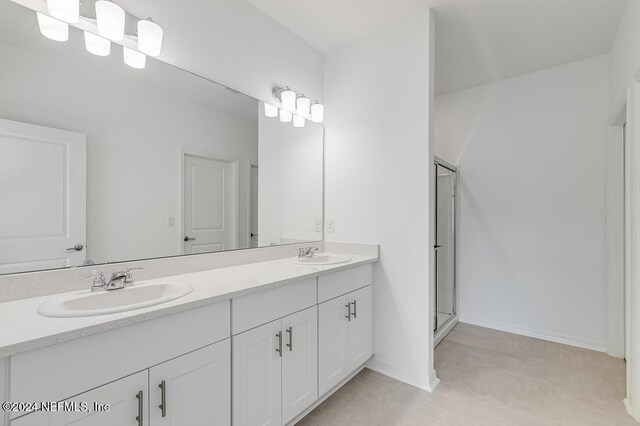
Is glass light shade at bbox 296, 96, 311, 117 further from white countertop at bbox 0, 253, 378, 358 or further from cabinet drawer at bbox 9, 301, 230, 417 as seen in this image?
cabinet drawer at bbox 9, 301, 230, 417

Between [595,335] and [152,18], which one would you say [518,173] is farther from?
[152,18]

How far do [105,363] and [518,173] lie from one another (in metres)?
3.49

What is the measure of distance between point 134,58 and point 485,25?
2402mm

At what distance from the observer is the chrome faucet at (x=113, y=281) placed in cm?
123

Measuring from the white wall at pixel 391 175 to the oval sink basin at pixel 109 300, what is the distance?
144 cm

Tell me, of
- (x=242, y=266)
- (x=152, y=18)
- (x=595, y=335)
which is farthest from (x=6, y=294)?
(x=595, y=335)

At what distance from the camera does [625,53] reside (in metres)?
1.99

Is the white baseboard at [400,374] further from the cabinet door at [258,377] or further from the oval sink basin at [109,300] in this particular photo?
the oval sink basin at [109,300]

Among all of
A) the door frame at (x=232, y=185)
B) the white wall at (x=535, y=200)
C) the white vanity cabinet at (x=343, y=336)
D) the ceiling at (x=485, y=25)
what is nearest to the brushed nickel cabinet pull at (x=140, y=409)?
the door frame at (x=232, y=185)

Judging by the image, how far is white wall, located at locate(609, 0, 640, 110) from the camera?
5.67 ft

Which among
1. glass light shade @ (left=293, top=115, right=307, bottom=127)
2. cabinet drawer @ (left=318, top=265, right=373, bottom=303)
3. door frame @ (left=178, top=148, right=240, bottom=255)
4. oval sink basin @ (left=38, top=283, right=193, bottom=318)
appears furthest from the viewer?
glass light shade @ (left=293, top=115, right=307, bottom=127)

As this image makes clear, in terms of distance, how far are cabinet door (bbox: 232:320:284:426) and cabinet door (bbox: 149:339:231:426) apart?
0.04 metres

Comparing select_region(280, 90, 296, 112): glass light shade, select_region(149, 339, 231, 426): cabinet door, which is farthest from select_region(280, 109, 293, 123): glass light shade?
select_region(149, 339, 231, 426): cabinet door

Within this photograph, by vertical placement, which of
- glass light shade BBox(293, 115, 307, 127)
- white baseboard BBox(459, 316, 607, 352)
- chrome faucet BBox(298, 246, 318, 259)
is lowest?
white baseboard BBox(459, 316, 607, 352)
